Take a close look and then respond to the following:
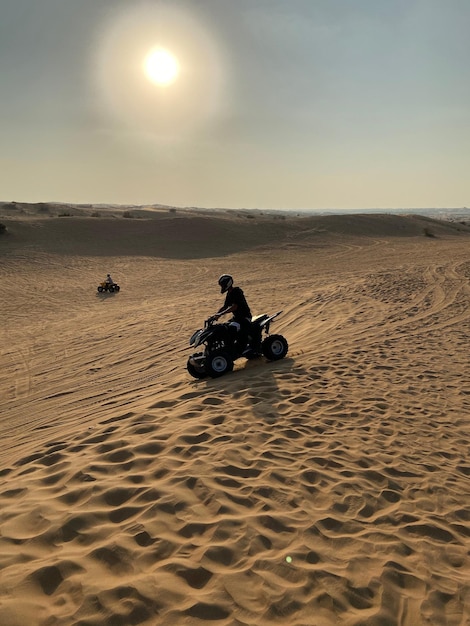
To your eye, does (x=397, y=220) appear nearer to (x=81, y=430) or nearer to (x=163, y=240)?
(x=163, y=240)

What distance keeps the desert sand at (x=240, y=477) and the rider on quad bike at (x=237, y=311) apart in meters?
0.63

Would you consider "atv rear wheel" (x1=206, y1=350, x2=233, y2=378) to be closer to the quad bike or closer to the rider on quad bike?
the quad bike

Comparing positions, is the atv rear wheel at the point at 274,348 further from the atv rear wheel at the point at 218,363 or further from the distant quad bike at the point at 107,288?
the distant quad bike at the point at 107,288

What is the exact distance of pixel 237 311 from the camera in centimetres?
798

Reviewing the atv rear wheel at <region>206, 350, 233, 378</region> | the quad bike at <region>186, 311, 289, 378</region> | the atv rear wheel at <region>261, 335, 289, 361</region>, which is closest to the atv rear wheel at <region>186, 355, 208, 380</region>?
the quad bike at <region>186, 311, 289, 378</region>

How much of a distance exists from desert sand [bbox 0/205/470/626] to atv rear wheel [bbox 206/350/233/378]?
0.18 meters

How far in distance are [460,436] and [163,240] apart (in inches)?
1225

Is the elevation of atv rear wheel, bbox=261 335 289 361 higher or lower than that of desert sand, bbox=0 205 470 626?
higher

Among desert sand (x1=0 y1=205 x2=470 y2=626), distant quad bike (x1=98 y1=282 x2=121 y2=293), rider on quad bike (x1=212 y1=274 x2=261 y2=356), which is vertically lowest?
desert sand (x1=0 y1=205 x2=470 y2=626)

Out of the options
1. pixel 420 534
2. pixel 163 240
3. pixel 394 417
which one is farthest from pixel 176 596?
pixel 163 240

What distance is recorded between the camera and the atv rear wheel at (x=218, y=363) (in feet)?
25.4

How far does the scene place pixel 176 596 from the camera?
3.02 meters

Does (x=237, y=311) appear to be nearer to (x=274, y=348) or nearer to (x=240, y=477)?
(x=274, y=348)

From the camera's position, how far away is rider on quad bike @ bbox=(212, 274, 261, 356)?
768 centimetres
